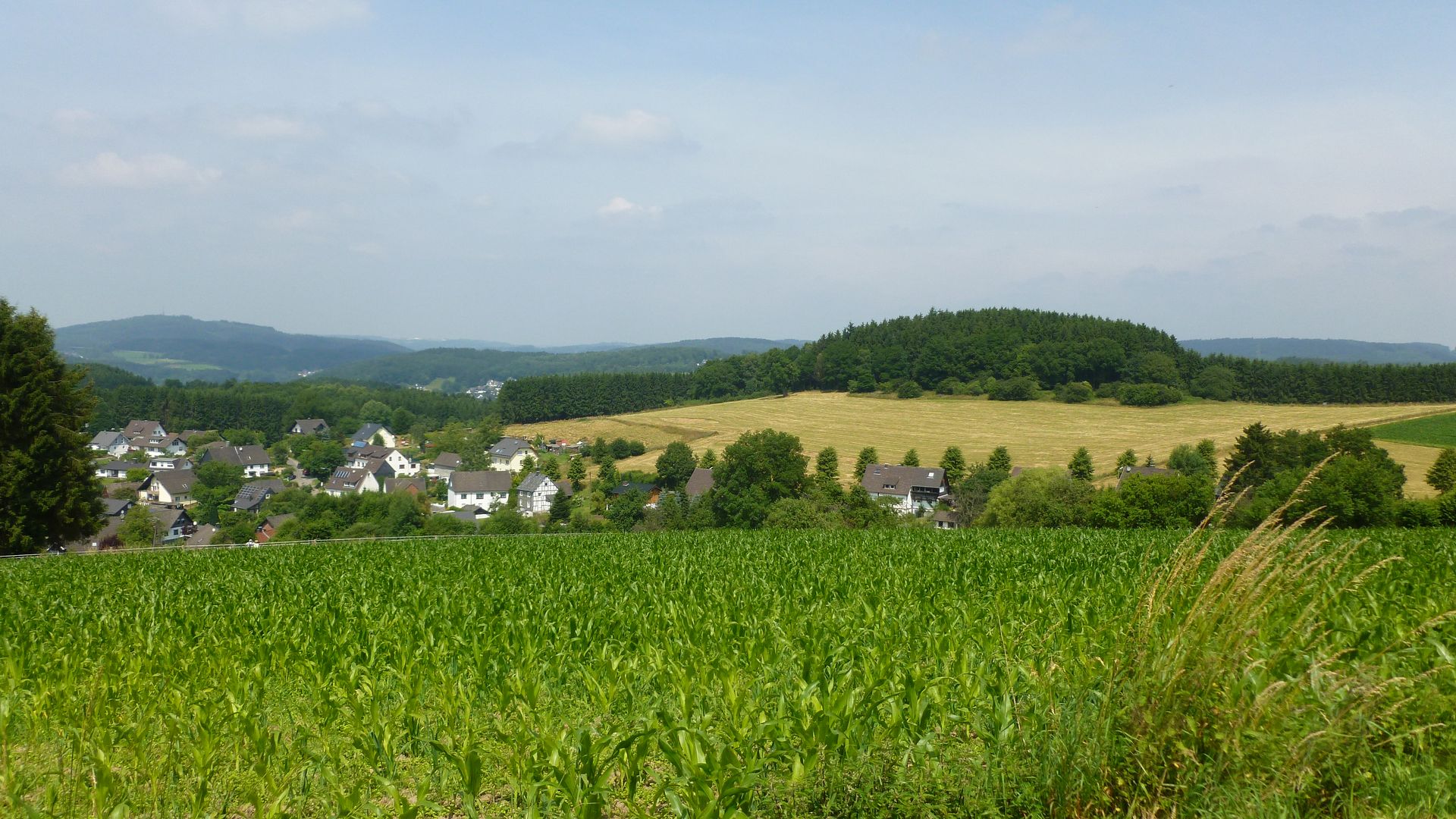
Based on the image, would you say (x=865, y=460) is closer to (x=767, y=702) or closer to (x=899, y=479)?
(x=899, y=479)

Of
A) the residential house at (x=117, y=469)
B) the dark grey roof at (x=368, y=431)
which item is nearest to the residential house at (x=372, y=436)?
the dark grey roof at (x=368, y=431)

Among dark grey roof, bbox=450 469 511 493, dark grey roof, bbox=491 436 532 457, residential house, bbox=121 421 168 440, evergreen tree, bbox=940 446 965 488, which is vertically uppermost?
evergreen tree, bbox=940 446 965 488

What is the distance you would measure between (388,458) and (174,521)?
34407 mm

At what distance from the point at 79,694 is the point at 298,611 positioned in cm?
309

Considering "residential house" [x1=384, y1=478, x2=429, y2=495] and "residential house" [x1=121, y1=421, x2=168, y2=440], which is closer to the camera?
"residential house" [x1=384, y1=478, x2=429, y2=495]

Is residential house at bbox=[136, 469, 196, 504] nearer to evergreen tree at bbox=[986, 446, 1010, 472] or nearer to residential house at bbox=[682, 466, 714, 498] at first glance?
residential house at bbox=[682, 466, 714, 498]

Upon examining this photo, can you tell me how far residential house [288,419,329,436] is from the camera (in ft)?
449

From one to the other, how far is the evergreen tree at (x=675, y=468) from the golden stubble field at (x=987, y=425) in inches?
256

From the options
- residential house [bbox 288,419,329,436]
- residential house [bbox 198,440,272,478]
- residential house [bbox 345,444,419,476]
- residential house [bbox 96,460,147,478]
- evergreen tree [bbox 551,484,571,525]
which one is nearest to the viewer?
evergreen tree [bbox 551,484,571,525]

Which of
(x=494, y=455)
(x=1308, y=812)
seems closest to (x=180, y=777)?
(x=1308, y=812)

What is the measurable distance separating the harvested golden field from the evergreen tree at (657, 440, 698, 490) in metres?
6.61

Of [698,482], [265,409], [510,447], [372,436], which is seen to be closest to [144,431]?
[265,409]

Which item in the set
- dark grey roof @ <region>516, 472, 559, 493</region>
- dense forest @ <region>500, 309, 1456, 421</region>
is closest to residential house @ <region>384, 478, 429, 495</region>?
dark grey roof @ <region>516, 472, 559, 493</region>

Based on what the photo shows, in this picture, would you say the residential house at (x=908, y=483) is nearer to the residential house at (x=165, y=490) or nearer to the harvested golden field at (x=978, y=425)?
the harvested golden field at (x=978, y=425)
